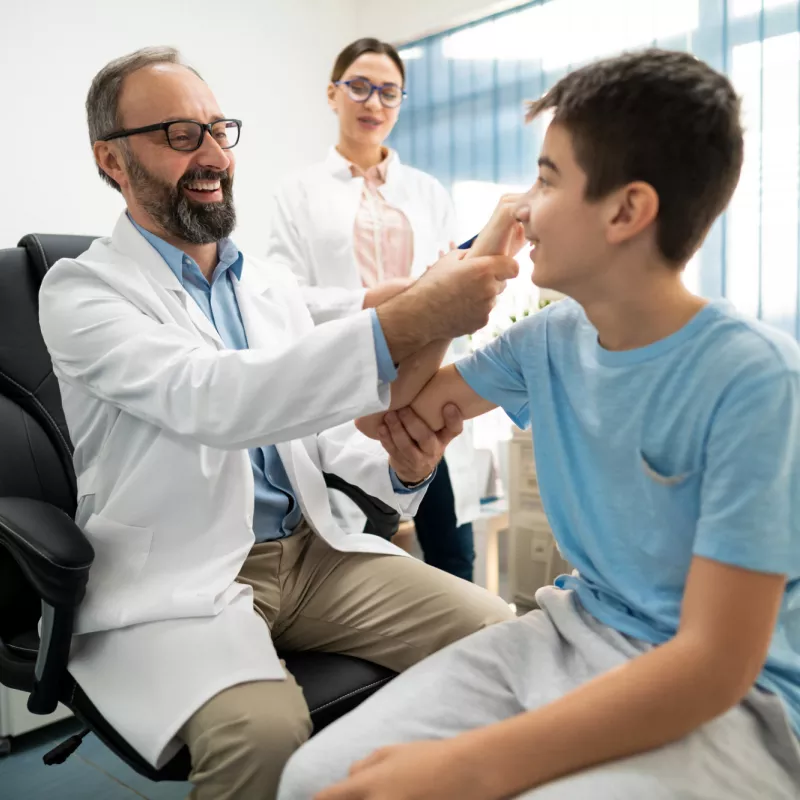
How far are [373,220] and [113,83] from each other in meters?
1.14

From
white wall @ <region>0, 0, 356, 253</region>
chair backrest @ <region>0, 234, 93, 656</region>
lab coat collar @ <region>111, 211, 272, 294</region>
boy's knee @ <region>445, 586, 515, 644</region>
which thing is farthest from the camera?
white wall @ <region>0, 0, 356, 253</region>

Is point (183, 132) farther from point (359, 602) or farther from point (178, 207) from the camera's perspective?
point (359, 602)

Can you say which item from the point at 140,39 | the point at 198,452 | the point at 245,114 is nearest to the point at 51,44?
the point at 140,39

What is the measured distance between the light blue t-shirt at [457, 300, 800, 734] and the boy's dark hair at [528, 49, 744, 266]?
12 cm

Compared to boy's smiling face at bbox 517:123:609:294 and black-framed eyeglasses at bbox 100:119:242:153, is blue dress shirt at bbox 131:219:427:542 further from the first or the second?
boy's smiling face at bbox 517:123:609:294

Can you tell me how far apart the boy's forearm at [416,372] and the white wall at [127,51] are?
76.8 inches

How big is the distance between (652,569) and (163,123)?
3.74 feet

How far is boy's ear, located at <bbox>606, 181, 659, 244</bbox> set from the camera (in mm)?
903

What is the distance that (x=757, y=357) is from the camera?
838 mm

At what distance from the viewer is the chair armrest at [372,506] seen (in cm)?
154

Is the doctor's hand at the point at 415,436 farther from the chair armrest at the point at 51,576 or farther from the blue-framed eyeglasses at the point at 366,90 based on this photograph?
the blue-framed eyeglasses at the point at 366,90

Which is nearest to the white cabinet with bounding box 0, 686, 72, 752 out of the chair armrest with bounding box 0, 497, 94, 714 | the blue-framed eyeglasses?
the chair armrest with bounding box 0, 497, 94, 714

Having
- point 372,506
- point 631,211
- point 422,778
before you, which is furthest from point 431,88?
point 422,778

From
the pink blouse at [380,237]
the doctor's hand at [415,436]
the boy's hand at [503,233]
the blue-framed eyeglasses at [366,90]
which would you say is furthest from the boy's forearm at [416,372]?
the blue-framed eyeglasses at [366,90]
